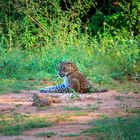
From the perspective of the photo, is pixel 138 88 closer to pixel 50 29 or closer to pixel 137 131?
pixel 137 131

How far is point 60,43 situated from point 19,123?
8.53 meters

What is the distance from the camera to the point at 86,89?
11.5 meters

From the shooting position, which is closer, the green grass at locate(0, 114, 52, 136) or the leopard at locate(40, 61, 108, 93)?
the green grass at locate(0, 114, 52, 136)

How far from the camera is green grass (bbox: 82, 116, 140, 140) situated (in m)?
6.36

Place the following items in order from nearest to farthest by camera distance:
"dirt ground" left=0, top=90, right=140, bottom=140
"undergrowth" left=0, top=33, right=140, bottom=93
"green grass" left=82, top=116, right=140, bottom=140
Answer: "green grass" left=82, top=116, right=140, bottom=140 < "dirt ground" left=0, top=90, right=140, bottom=140 < "undergrowth" left=0, top=33, right=140, bottom=93

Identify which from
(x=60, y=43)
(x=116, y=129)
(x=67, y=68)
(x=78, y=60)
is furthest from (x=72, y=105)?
(x=60, y=43)

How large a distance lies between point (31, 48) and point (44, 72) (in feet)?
9.71

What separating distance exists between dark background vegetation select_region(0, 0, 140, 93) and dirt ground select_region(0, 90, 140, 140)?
1478mm

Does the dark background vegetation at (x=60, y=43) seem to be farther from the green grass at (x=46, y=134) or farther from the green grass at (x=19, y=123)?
the green grass at (x=46, y=134)

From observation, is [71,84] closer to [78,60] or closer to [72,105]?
[72,105]

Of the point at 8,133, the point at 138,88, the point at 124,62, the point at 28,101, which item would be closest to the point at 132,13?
the point at 124,62

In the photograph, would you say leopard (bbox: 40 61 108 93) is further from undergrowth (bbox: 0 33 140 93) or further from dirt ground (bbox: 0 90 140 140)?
undergrowth (bbox: 0 33 140 93)

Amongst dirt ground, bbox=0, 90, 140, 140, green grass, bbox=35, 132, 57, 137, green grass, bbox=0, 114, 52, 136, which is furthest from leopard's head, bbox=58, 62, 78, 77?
green grass, bbox=35, 132, 57, 137

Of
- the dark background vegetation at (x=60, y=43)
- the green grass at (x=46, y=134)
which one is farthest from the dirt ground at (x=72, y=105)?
the dark background vegetation at (x=60, y=43)
